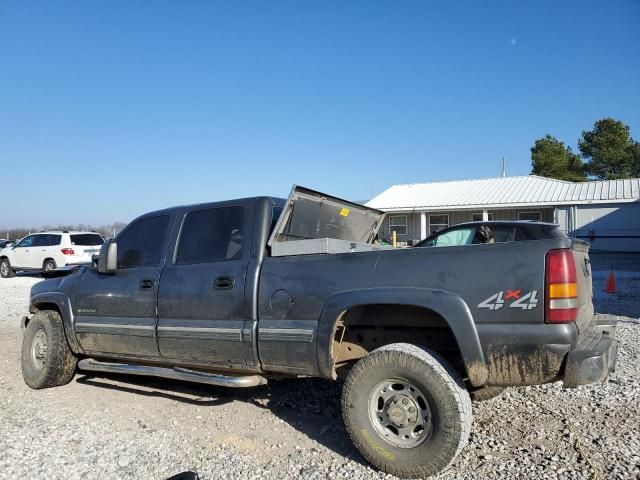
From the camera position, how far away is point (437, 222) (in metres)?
28.5

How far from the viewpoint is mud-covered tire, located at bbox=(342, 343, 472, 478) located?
10.4 ft

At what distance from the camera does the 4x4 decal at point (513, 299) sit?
3.07 meters

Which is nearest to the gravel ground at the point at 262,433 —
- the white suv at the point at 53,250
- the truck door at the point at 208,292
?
the truck door at the point at 208,292

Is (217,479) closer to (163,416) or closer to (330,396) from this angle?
(163,416)

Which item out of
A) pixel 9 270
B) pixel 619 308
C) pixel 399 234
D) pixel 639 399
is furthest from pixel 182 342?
pixel 399 234

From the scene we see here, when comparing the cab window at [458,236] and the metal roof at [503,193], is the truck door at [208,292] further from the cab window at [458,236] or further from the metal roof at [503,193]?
the metal roof at [503,193]

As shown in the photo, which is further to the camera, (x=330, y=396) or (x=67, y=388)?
(x=67, y=388)

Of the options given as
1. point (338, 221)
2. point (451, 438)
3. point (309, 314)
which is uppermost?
point (338, 221)

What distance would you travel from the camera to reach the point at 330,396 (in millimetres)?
5012

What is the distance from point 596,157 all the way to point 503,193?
20.9 m

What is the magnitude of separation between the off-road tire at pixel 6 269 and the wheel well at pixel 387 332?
19867 millimetres

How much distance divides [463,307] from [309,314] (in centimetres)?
109

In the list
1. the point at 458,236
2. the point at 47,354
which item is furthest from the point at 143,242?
the point at 458,236

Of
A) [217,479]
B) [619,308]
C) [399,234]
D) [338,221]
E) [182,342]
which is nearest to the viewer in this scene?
[217,479]
